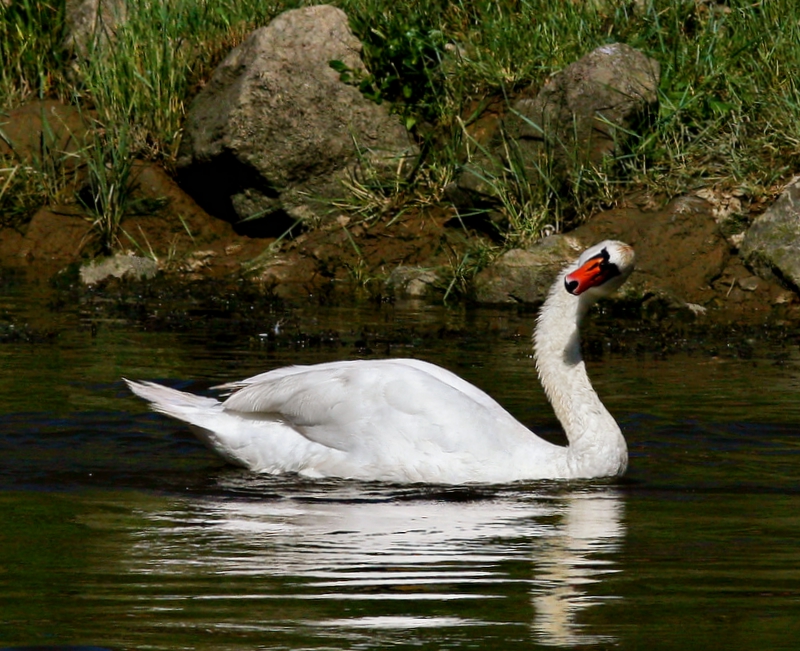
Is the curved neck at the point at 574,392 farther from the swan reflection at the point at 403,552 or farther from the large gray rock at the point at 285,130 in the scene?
the large gray rock at the point at 285,130

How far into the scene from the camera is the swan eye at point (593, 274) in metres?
6.36

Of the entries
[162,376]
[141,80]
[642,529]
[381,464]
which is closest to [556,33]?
[141,80]

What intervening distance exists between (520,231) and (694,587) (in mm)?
7496

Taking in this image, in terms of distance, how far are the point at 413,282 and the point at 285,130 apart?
2140 mm

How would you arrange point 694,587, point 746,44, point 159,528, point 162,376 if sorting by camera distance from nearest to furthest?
point 694,587 → point 159,528 → point 162,376 → point 746,44

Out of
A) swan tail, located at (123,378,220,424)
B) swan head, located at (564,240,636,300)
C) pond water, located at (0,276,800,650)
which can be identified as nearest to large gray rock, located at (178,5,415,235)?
pond water, located at (0,276,800,650)

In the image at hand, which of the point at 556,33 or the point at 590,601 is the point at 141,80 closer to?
the point at 556,33

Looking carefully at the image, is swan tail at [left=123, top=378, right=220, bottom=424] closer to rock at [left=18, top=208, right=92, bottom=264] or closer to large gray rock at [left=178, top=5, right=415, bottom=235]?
large gray rock at [left=178, top=5, right=415, bottom=235]

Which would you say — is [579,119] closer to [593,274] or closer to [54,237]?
[54,237]

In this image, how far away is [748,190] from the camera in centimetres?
1157

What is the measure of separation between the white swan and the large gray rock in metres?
6.37

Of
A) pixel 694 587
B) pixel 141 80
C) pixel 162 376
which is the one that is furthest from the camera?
pixel 141 80

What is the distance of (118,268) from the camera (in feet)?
40.6

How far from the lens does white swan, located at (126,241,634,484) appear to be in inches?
248
